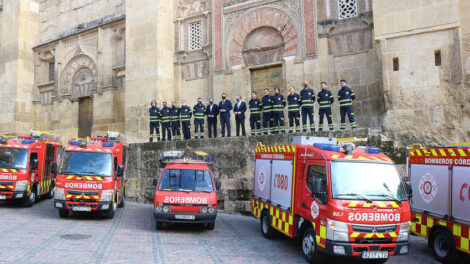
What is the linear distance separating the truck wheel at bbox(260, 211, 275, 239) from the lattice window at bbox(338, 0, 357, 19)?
9319 millimetres

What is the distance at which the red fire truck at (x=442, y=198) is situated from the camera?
6.79m

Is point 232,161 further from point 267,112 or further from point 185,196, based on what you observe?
point 185,196

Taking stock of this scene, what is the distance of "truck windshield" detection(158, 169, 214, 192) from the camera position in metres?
10.0

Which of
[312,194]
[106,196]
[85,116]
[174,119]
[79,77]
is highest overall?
[79,77]

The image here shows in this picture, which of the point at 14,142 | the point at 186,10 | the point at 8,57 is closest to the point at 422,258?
the point at 14,142

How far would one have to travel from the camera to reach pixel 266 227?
9312 mm

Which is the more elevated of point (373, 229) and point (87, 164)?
point (87, 164)

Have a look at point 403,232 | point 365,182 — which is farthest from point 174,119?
point 403,232

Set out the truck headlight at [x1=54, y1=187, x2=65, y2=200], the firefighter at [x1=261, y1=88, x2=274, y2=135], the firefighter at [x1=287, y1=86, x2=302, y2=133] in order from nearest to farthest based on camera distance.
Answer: the truck headlight at [x1=54, y1=187, x2=65, y2=200]
the firefighter at [x1=287, y1=86, x2=302, y2=133]
the firefighter at [x1=261, y1=88, x2=274, y2=135]

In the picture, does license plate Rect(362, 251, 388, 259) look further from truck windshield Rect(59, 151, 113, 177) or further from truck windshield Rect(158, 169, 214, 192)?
truck windshield Rect(59, 151, 113, 177)

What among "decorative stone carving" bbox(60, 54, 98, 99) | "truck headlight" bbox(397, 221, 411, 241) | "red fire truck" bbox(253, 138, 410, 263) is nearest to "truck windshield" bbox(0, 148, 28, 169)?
"red fire truck" bbox(253, 138, 410, 263)

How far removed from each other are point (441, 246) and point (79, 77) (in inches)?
812

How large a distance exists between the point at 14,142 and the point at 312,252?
10.8 meters

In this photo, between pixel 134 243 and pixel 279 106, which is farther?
pixel 279 106
